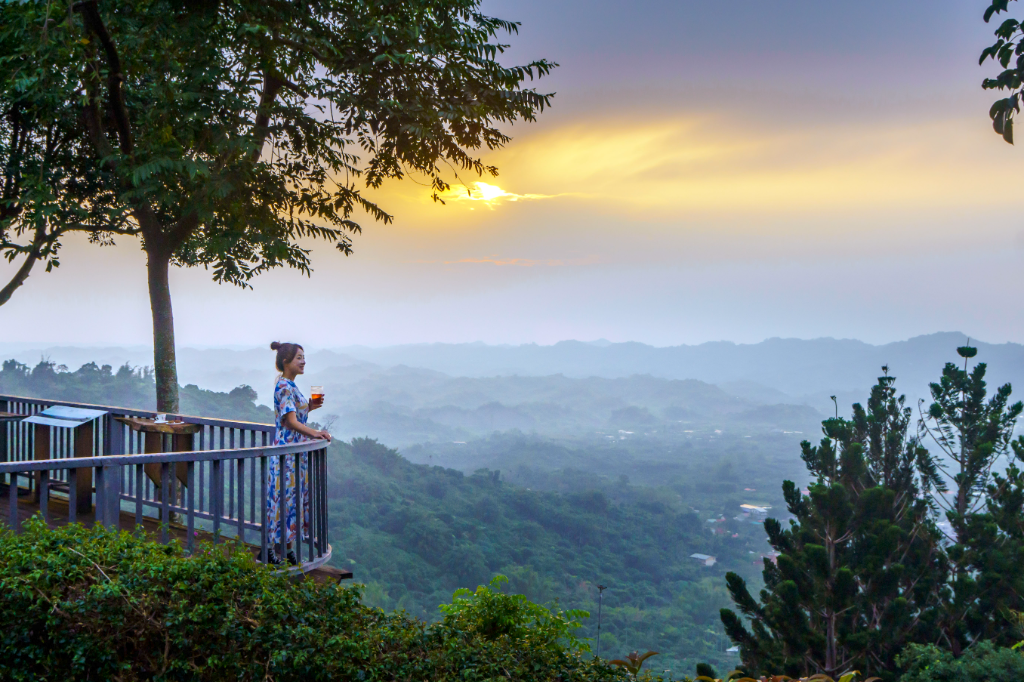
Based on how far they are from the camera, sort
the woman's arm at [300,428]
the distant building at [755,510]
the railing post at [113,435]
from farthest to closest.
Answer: the distant building at [755,510] → the railing post at [113,435] → the woman's arm at [300,428]

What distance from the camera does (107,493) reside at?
5086 mm

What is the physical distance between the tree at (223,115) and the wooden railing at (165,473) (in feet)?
10.7

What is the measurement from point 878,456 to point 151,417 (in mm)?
15602

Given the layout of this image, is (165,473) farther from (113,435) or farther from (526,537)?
(526,537)

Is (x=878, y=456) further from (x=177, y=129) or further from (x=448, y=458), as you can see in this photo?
(x=448, y=458)

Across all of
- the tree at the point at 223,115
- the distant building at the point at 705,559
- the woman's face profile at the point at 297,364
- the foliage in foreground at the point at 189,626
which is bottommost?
the distant building at the point at 705,559

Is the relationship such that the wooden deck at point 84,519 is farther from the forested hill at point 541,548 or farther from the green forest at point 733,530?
the forested hill at point 541,548

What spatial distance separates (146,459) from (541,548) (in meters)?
84.4

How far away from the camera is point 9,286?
538 inches

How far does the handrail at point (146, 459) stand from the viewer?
15.1ft

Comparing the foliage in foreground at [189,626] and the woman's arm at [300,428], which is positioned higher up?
the woman's arm at [300,428]

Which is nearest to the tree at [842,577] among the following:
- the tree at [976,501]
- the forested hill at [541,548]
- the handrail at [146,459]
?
the tree at [976,501]

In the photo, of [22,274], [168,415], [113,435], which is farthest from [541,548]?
[168,415]

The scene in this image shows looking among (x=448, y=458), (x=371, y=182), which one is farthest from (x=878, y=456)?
(x=448, y=458)
